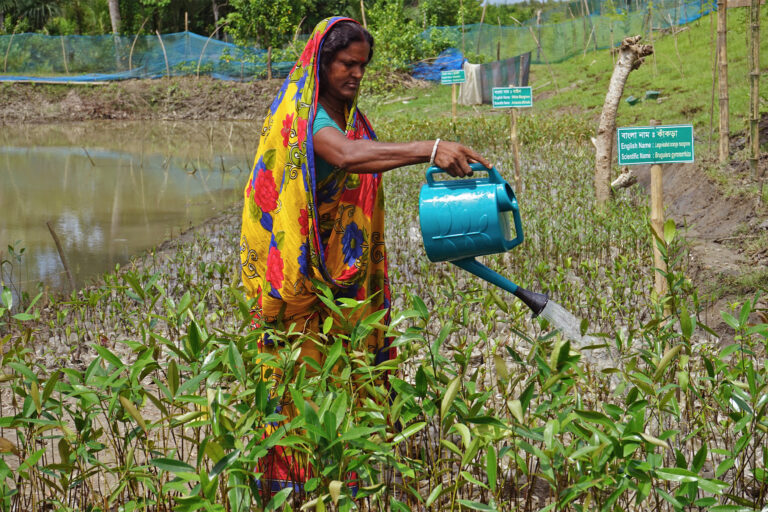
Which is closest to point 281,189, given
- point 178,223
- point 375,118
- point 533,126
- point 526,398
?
point 526,398

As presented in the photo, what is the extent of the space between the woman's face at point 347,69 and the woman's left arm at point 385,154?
187mm

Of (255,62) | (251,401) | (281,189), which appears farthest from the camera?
(255,62)

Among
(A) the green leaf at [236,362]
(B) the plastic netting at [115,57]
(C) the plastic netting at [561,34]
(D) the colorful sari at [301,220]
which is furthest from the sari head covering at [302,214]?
(B) the plastic netting at [115,57]

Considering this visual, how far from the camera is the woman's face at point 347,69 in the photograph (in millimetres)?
2223

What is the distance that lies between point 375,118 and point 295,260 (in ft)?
43.9

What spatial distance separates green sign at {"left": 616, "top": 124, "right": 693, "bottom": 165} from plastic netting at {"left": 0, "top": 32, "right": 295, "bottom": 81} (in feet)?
67.6

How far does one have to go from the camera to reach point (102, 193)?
9.80 m

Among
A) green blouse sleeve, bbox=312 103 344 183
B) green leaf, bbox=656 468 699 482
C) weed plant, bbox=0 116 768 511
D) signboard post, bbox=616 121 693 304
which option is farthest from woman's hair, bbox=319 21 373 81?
signboard post, bbox=616 121 693 304

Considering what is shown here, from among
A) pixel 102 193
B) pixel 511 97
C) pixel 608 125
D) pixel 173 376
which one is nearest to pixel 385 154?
pixel 173 376

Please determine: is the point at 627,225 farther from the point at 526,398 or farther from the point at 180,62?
the point at 180,62

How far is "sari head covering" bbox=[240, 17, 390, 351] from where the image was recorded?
7.26ft

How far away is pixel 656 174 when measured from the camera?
3879 millimetres

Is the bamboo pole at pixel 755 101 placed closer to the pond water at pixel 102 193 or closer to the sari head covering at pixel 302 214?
the sari head covering at pixel 302 214

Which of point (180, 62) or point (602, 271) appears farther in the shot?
point (180, 62)
